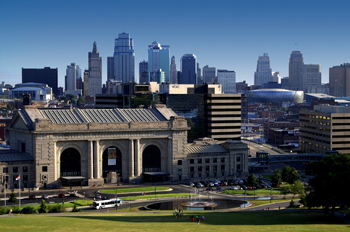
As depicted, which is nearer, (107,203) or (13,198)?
(107,203)

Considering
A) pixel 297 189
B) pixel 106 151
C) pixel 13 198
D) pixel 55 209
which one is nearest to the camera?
pixel 55 209

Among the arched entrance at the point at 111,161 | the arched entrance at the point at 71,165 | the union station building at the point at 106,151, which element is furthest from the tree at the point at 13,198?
the arched entrance at the point at 111,161

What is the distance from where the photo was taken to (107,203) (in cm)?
13425

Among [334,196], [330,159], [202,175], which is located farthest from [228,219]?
[202,175]

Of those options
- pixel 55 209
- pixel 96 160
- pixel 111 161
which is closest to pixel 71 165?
pixel 96 160

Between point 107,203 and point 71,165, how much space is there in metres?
37.0

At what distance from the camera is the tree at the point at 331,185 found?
109375mm

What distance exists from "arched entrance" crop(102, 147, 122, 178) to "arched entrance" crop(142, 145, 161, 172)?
7.76 m

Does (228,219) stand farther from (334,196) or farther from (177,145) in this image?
(177,145)

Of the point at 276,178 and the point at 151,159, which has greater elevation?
the point at 151,159

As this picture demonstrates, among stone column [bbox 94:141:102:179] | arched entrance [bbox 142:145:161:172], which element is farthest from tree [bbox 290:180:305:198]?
stone column [bbox 94:141:102:179]

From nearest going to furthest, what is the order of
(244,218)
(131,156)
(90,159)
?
1. (244,218)
2. (90,159)
3. (131,156)

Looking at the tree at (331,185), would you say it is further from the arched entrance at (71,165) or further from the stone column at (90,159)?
the arched entrance at (71,165)

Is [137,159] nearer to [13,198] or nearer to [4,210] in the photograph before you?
[13,198]
